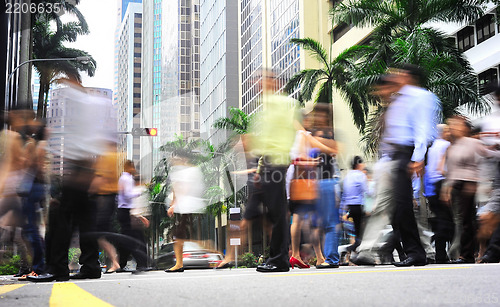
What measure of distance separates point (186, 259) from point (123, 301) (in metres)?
19.8

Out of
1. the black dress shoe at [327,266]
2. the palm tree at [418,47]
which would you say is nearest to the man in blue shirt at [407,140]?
the black dress shoe at [327,266]

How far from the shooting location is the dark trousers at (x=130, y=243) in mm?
7477

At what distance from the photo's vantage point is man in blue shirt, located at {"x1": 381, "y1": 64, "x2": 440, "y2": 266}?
219 inches

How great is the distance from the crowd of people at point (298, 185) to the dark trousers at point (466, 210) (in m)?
0.01

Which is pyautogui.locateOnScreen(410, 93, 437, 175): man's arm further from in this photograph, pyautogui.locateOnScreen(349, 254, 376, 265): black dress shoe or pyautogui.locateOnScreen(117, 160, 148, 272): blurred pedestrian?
pyautogui.locateOnScreen(117, 160, 148, 272): blurred pedestrian

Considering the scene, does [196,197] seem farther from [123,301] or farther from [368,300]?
[368,300]

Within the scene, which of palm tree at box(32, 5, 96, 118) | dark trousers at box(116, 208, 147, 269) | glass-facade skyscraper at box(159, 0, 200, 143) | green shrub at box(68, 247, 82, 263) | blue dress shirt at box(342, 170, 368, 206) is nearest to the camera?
dark trousers at box(116, 208, 147, 269)

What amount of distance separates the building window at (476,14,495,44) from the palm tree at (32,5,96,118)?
71.1ft

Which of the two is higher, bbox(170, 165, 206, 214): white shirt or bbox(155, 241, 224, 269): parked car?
bbox(170, 165, 206, 214): white shirt

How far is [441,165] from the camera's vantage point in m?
8.08

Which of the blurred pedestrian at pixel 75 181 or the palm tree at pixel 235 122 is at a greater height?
the palm tree at pixel 235 122

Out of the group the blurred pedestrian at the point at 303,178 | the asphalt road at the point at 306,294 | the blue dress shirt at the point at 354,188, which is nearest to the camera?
the asphalt road at the point at 306,294

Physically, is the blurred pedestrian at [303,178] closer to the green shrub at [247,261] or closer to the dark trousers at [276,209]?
the dark trousers at [276,209]

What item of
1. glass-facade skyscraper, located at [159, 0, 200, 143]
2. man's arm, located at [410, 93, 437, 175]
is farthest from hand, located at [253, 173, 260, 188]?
glass-facade skyscraper, located at [159, 0, 200, 143]
